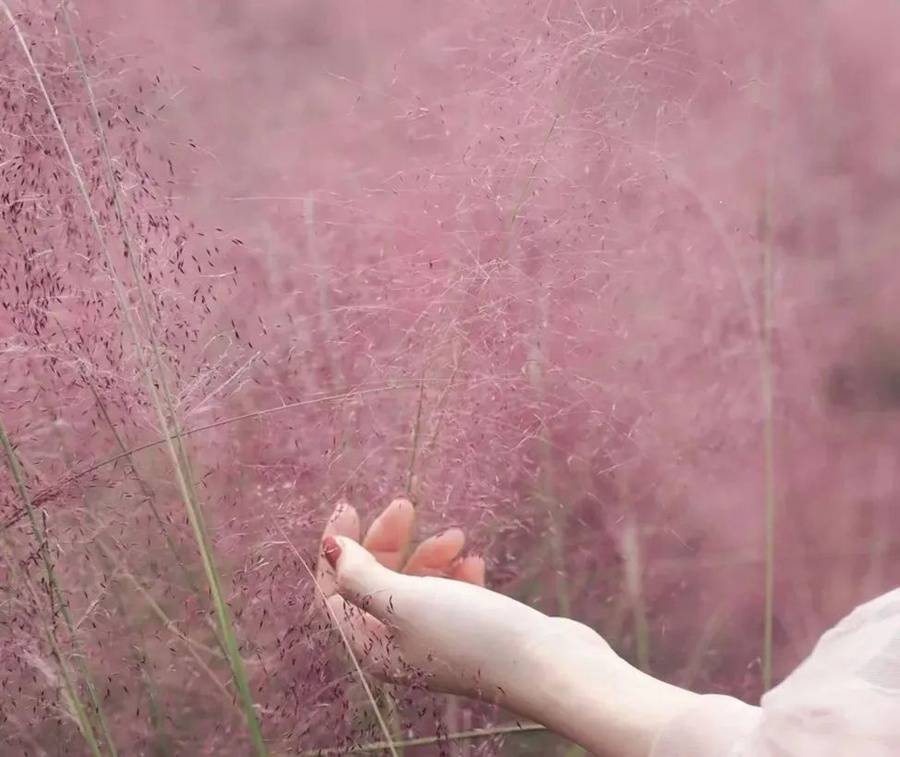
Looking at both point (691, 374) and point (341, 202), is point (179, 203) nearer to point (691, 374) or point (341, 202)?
point (341, 202)

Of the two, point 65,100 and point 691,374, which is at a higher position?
point 65,100

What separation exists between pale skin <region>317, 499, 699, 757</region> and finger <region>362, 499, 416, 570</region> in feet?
0.31

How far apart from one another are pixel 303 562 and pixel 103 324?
17cm

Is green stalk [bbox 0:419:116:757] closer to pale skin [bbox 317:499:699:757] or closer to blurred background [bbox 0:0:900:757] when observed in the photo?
blurred background [bbox 0:0:900:757]

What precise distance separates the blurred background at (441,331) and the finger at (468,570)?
0.02 meters

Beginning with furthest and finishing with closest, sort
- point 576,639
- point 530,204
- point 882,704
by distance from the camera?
point 530,204, point 576,639, point 882,704

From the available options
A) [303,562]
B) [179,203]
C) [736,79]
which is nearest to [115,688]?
[303,562]

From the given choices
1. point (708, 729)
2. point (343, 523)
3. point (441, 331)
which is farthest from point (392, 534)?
point (708, 729)

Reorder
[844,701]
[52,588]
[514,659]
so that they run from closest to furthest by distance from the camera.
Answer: [844,701] → [514,659] → [52,588]

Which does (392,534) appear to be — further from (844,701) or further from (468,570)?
(844,701)

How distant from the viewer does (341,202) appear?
77 cm

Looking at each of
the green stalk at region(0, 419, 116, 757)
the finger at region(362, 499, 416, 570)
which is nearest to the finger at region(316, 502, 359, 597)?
the finger at region(362, 499, 416, 570)

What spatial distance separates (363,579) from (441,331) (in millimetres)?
219

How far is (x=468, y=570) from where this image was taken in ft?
2.42
